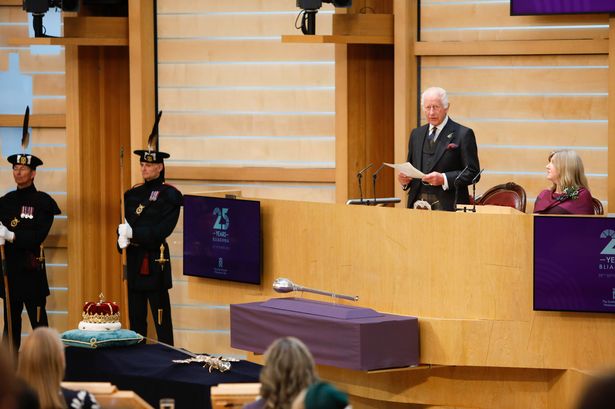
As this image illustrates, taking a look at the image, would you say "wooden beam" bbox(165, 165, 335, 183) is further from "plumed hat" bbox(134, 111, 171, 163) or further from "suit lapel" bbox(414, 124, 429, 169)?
"suit lapel" bbox(414, 124, 429, 169)

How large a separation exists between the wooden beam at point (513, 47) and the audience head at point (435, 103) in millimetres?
1517

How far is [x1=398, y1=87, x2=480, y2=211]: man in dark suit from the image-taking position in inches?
285

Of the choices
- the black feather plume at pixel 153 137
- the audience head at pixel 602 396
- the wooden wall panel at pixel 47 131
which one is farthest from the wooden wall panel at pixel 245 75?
the audience head at pixel 602 396

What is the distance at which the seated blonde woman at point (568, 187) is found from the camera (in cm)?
680

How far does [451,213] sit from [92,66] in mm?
4503

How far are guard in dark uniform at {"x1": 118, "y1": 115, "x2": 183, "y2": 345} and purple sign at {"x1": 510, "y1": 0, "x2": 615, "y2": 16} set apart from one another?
275 cm

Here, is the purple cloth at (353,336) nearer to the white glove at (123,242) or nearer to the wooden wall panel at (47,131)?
the white glove at (123,242)

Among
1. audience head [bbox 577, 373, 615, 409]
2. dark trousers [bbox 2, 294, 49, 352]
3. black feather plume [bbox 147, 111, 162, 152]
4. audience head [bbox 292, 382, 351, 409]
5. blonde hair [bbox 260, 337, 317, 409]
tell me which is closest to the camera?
audience head [bbox 577, 373, 615, 409]

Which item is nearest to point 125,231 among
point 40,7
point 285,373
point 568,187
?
point 40,7

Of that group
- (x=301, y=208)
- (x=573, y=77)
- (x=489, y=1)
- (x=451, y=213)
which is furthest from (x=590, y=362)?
(x=489, y=1)

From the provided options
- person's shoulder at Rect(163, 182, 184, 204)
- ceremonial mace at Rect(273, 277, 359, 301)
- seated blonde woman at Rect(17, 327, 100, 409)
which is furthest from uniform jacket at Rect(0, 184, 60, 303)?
seated blonde woman at Rect(17, 327, 100, 409)

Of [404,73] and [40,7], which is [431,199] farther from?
[40,7]

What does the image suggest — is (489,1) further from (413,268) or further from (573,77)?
(413,268)

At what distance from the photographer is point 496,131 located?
891cm
